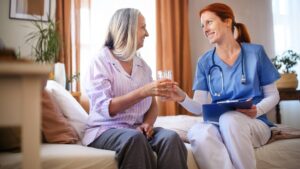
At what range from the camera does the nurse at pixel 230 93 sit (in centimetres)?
127

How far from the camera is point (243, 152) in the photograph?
1.24m

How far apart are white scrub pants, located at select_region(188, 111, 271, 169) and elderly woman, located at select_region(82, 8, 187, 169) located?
11cm

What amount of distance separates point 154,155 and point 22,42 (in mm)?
2236

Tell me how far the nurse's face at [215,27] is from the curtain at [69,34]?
158 centimetres

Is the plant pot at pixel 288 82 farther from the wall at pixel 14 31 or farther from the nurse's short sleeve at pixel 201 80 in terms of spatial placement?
the wall at pixel 14 31

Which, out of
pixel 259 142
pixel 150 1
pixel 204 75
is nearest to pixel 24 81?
pixel 259 142

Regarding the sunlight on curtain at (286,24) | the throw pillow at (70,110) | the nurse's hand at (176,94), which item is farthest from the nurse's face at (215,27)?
the sunlight on curtain at (286,24)

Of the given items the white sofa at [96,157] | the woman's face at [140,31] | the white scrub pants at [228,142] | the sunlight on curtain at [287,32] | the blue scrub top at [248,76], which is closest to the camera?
the white sofa at [96,157]

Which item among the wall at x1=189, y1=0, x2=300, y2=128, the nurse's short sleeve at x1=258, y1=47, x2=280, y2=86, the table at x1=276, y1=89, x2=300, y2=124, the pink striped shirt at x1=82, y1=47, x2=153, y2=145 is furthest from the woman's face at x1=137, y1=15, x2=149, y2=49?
the wall at x1=189, y1=0, x2=300, y2=128

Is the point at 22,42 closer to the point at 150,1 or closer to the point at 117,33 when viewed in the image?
the point at 150,1

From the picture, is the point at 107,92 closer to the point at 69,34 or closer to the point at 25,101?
the point at 25,101

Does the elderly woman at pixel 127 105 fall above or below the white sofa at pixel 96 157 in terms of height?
above

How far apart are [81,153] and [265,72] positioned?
1.01 metres

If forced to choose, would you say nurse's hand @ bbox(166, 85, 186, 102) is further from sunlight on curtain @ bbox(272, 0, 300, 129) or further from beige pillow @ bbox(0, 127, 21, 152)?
sunlight on curtain @ bbox(272, 0, 300, 129)
